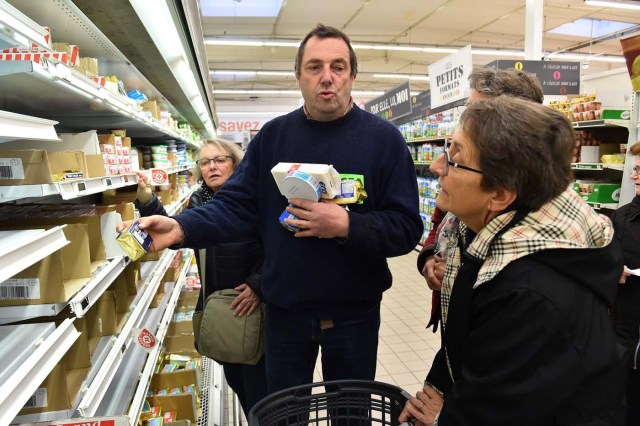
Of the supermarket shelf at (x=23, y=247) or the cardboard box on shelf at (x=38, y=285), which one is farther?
the cardboard box on shelf at (x=38, y=285)

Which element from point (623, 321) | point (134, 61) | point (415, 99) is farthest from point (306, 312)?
point (415, 99)

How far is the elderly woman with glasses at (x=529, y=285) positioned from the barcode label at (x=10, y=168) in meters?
1.13

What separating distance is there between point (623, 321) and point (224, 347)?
2.23 m

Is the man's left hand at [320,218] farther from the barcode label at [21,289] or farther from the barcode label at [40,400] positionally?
the barcode label at [40,400]

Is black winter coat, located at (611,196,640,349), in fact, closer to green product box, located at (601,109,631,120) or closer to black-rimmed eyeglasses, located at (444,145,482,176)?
green product box, located at (601,109,631,120)

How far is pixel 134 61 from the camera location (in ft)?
11.4

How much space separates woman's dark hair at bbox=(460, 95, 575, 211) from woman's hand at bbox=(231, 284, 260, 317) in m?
1.34

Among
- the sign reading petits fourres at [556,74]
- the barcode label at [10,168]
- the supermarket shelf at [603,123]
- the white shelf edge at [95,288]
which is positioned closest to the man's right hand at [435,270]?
the white shelf edge at [95,288]

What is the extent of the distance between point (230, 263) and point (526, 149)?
1526 millimetres

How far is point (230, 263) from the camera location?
2.16m

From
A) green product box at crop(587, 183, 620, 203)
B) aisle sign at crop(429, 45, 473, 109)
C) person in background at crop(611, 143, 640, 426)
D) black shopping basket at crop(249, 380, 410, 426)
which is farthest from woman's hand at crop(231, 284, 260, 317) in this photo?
aisle sign at crop(429, 45, 473, 109)

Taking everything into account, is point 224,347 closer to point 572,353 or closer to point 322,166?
point 322,166

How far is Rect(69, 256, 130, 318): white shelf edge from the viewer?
1.27 meters

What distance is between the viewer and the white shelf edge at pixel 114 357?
1.37 m
